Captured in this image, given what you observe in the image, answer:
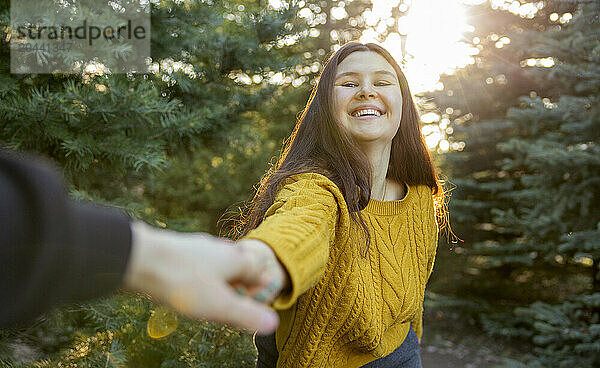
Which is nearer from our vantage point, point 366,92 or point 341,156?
point 341,156

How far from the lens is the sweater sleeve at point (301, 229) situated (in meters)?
0.77

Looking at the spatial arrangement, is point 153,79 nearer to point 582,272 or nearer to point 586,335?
point 586,335

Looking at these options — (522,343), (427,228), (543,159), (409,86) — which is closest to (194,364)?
(427,228)

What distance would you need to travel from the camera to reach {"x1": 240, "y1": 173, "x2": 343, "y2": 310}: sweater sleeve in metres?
0.77

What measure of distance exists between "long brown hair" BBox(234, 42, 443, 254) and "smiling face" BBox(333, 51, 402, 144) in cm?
→ 3

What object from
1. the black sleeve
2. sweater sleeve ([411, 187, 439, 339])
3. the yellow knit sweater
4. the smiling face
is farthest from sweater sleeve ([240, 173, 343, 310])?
sweater sleeve ([411, 187, 439, 339])

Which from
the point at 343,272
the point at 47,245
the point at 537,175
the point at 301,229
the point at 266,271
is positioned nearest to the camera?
the point at 47,245

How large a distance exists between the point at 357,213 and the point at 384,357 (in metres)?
0.59

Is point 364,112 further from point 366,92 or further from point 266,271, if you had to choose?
point 266,271

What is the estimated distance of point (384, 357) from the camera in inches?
64.8

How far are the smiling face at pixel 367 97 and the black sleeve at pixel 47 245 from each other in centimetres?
121

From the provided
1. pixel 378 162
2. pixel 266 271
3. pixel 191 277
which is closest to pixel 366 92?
pixel 378 162

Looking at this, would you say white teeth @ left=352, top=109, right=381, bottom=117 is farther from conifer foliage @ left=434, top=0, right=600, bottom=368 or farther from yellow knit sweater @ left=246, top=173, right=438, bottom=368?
conifer foliage @ left=434, top=0, right=600, bottom=368

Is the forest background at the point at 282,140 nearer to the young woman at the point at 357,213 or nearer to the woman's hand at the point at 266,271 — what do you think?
the young woman at the point at 357,213
